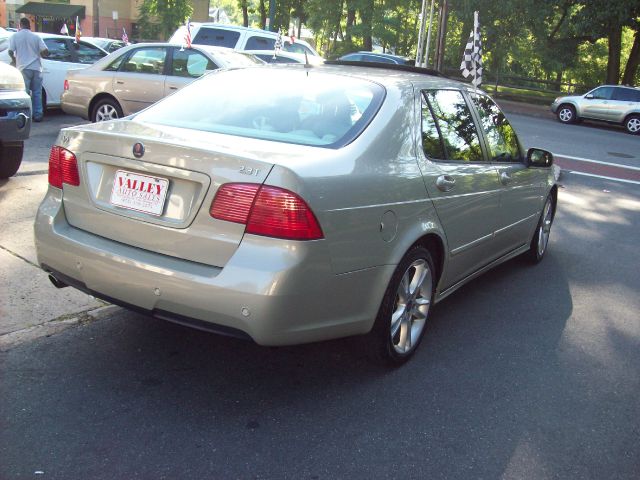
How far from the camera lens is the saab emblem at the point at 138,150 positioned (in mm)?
3385

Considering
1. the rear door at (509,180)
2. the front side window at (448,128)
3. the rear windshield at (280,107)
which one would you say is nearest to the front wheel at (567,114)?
the rear door at (509,180)

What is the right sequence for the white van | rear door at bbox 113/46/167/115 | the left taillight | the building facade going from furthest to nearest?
the building facade → the white van → rear door at bbox 113/46/167/115 → the left taillight

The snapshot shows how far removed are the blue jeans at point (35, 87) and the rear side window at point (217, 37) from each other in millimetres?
4729

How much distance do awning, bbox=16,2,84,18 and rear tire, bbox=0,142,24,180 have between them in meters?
49.2

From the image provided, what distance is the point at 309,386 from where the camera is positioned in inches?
146

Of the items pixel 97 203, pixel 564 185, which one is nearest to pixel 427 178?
pixel 97 203

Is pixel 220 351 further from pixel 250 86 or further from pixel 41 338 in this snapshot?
pixel 250 86

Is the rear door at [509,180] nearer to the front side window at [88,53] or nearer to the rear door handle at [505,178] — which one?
the rear door handle at [505,178]

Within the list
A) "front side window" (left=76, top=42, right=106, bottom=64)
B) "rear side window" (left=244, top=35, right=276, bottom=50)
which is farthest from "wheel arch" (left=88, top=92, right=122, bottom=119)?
"rear side window" (left=244, top=35, right=276, bottom=50)

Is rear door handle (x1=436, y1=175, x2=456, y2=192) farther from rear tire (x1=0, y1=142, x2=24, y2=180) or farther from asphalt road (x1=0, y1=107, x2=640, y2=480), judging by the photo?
rear tire (x1=0, y1=142, x2=24, y2=180)

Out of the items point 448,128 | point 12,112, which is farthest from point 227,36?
point 448,128

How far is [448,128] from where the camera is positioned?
452 centimetres

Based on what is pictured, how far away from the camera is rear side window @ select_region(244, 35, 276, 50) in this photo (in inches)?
648

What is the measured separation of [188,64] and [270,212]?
8616 mm
